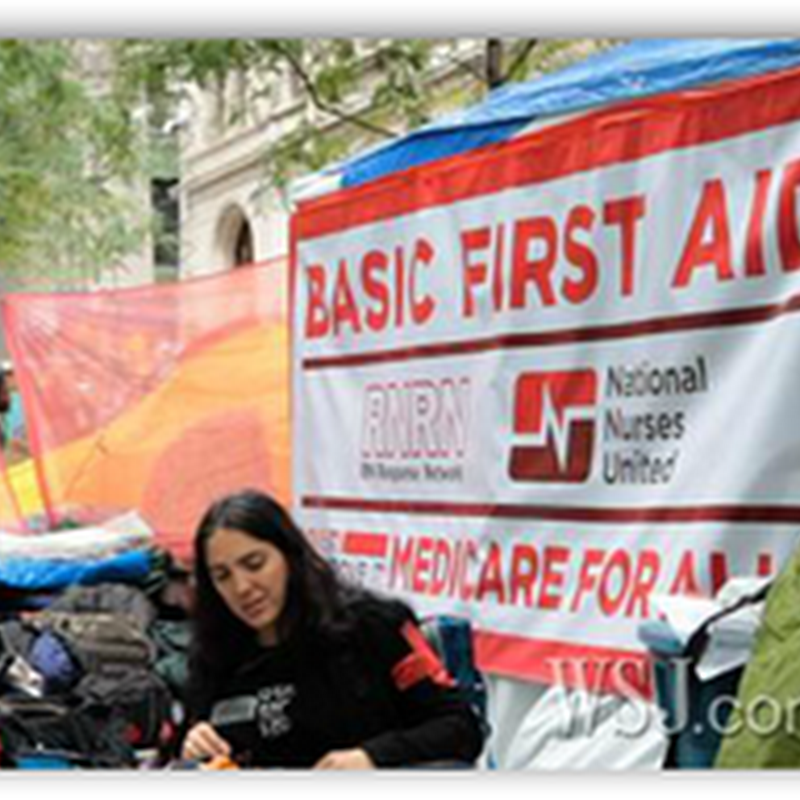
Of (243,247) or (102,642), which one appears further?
(243,247)

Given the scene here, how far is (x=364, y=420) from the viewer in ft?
18.8

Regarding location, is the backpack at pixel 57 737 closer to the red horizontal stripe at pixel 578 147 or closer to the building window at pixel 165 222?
the building window at pixel 165 222

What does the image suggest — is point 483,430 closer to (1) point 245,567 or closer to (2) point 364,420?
(2) point 364,420

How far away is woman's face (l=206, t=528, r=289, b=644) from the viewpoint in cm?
482

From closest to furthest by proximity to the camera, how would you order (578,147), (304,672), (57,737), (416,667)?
(416,667) → (304,672) → (578,147) → (57,737)

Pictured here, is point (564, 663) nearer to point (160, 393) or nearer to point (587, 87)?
point (587, 87)

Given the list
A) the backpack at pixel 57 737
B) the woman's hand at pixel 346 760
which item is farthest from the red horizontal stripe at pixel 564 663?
the backpack at pixel 57 737

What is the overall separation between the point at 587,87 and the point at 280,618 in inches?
59.7

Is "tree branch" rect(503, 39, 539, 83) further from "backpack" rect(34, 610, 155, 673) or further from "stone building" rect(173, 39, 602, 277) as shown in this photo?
"backpack" rect(34, 610, 155, 673)

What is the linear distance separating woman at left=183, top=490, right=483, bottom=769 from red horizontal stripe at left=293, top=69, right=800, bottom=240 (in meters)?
1.04

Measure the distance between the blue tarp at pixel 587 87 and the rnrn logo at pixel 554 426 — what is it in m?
0.67

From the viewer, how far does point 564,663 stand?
204 inches

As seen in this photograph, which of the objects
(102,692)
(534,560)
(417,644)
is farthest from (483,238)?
(102,692)

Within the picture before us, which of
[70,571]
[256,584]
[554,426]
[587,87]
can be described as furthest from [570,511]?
[70,571]
